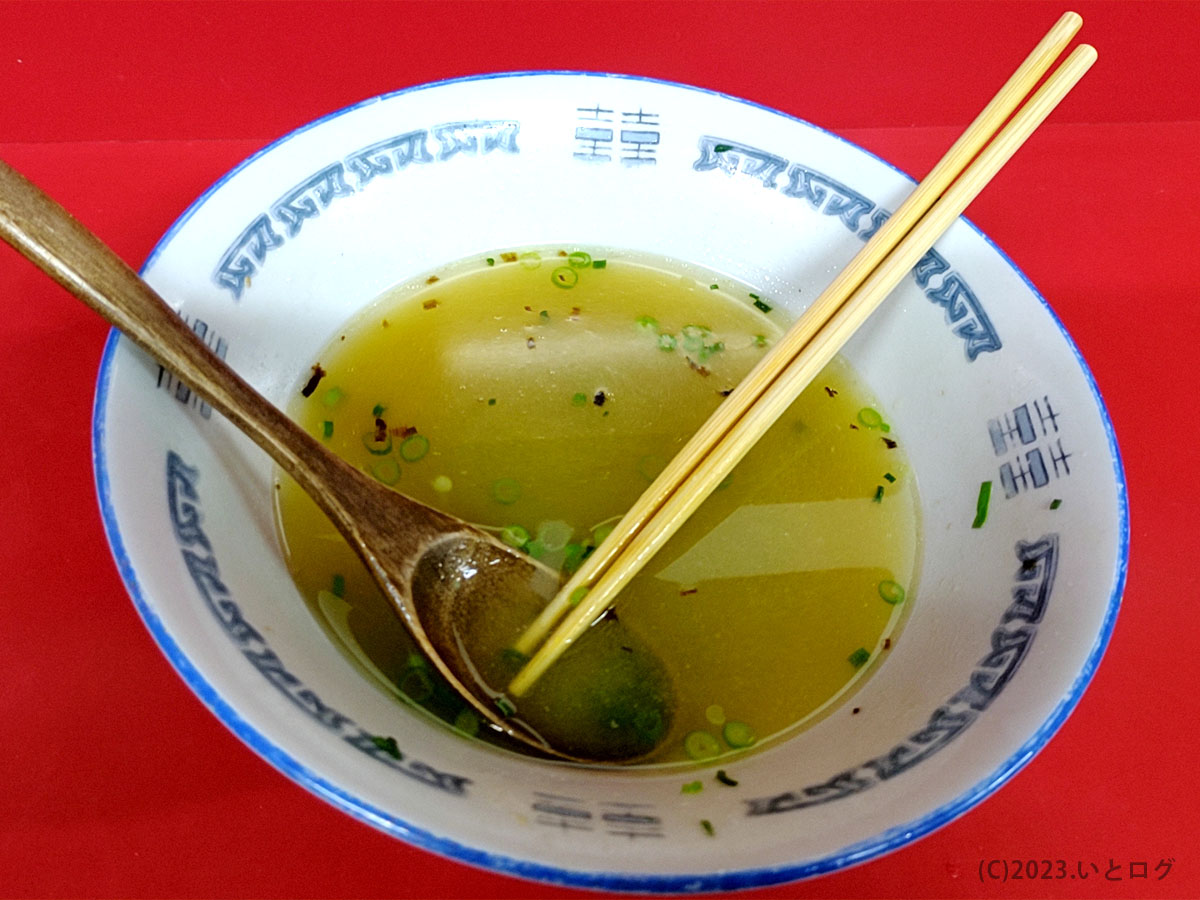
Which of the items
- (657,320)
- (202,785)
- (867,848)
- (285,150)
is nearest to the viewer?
(867,848)

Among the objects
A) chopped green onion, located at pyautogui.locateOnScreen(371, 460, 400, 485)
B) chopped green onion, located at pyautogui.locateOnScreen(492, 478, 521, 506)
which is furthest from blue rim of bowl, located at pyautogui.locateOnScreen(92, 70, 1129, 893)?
chopped green onion, located at pyautogui.locateOnScreen(492, 478, 521, 506)

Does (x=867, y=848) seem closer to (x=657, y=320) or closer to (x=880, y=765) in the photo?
(x=880, y=765)

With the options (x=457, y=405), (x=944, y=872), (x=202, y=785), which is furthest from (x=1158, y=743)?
(x=202, y=785)

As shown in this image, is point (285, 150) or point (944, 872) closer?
point (944, 872)

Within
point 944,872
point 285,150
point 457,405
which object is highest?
point 285,150

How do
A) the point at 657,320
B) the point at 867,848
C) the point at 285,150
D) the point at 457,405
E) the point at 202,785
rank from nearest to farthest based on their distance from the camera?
the point at 867,848 < the point at 202,785 < the point at 285,150 < the point at 457,405 < the point at 657,320

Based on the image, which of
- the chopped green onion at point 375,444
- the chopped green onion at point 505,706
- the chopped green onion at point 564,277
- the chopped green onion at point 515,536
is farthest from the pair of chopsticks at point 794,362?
the chopped green onion at point 564,277
